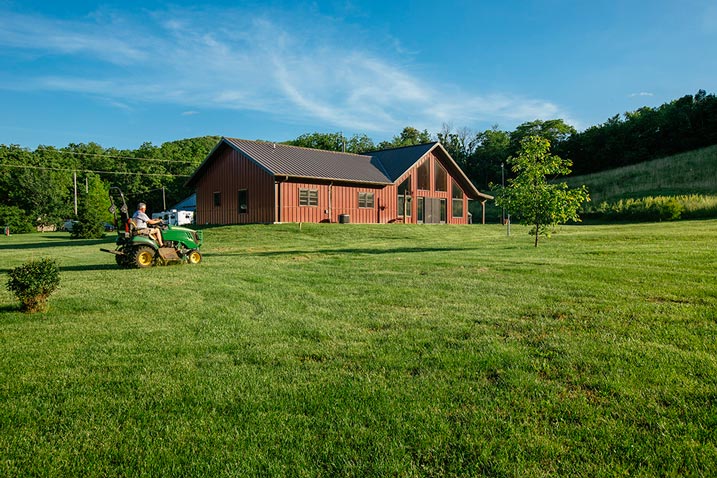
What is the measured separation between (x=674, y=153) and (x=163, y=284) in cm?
6745

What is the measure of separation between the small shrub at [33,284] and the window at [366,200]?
25131 millimetres

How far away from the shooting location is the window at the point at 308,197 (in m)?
28.5

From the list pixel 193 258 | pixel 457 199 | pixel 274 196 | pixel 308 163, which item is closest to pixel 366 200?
pixel 308 163

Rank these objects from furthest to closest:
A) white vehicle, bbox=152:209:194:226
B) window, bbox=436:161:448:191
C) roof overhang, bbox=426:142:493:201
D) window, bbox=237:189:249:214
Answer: white vehicle, bbox=152:209:194:226 < roof overhang, bbox=426:142:493:201 < window, bbox=436:161:448:191 < window, bbox=237:189:249:214

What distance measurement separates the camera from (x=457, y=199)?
37438 mm

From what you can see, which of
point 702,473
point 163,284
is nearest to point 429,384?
point 702,473

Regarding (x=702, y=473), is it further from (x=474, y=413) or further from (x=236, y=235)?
(x=236, y=235)

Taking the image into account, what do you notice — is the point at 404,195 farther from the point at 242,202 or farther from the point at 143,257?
the point at 143,257

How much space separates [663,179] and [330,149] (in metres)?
38.2

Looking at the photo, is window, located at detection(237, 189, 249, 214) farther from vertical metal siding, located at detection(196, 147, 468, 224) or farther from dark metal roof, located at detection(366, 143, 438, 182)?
dark metal roof, located at detection(366, 143, 438, 182)

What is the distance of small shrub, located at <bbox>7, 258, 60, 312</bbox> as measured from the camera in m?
6.58

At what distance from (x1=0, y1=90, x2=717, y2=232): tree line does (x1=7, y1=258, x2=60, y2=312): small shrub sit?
46.4 m

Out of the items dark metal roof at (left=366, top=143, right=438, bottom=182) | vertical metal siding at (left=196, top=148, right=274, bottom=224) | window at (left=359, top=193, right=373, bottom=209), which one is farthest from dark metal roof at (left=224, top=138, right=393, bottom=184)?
window at (left=359, top=193, right=373, bottom=209)

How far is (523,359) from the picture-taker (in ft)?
14.4
